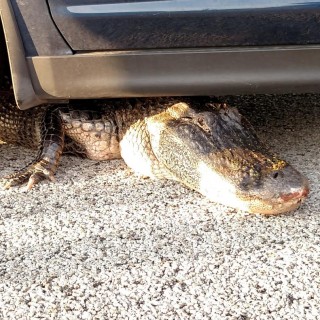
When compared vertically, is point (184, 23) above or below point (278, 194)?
above

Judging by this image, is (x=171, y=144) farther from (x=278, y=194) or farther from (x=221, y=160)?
(x=278, y=194)

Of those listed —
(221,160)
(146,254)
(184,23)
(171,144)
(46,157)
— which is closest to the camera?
(146,254)

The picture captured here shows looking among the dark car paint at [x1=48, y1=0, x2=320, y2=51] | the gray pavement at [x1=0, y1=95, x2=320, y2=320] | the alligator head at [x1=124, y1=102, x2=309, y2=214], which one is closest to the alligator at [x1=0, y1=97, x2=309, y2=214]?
the alligator head at [x1=124, y1=102, x2=309, y2=214]

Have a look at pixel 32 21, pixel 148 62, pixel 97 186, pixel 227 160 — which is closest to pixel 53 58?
pixel 32 21

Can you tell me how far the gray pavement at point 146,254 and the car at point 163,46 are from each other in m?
0.60

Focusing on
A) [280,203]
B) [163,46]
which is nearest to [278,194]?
[280,203]

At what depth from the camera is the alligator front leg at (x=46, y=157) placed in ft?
11.9

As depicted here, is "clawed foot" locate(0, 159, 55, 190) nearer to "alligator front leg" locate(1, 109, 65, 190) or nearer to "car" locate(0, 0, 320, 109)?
"alligator front leg" locate(1, 109, 65, 190)

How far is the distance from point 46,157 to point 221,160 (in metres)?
1.09

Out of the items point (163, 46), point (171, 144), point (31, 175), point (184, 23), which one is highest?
point (184, 23)

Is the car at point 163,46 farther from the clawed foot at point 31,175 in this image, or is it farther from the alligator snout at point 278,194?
the clawed foot at point 31,175

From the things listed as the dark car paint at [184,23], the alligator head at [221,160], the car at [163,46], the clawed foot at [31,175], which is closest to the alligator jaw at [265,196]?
the alligator head at [221,160]

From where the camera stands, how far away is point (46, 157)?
3775 mm

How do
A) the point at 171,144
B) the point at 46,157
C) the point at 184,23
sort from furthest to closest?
the point at 46,157, the point at 171,144, the point at 184,23
